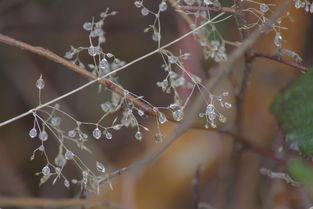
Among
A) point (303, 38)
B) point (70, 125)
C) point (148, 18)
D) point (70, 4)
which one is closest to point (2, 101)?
point (70, 125)

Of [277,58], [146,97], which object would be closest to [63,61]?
[277,58]

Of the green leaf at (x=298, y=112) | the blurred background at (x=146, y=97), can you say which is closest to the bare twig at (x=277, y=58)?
the green leaf at (x=298, y=112)

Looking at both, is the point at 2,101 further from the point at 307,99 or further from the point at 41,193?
the point at 307,99

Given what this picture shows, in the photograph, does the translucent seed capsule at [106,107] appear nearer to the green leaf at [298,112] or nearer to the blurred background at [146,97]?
the green leaf at [298,112]

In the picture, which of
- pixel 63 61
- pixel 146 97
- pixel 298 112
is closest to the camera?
pixel 63 61

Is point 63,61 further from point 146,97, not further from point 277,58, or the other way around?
point 146,97
